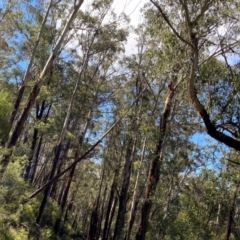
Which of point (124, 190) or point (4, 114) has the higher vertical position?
point (124, 190)

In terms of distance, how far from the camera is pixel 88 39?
18.3 metres

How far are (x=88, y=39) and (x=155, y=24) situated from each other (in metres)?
7.76

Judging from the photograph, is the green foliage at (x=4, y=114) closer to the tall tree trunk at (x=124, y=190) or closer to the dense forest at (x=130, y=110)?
the dense forest at (x=130, y=110)

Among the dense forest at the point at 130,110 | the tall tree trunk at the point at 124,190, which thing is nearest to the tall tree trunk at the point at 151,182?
the dense forest at the point at 130,110

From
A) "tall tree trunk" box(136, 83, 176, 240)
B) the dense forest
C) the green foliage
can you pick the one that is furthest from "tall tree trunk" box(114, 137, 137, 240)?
the green foliage

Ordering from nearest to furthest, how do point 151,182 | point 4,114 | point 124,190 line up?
1. point 4,114
2. point 151,182
3. point 124,190

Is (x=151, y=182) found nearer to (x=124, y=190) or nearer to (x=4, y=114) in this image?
(x=4, y=114)

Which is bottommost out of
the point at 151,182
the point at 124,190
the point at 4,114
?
the point at 151,182

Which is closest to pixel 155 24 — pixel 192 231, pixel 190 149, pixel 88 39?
pixel 88 39

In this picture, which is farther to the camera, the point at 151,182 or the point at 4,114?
the point at 151,182

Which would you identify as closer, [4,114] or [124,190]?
[4,114]

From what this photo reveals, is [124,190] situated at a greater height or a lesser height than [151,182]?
greater

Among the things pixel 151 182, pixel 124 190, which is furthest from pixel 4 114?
pixel 124 190

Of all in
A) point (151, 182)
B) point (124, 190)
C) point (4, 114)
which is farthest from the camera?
point (124, 190)
